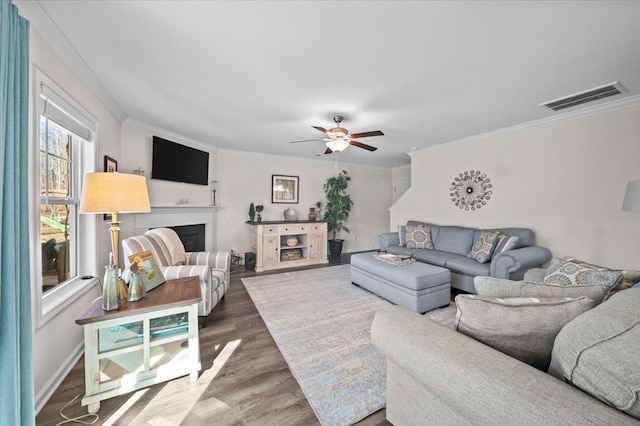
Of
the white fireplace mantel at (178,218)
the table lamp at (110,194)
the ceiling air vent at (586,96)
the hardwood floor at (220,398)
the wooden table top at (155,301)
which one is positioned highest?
the ceiling air vent at (586,96)

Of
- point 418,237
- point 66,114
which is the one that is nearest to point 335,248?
point 418,237

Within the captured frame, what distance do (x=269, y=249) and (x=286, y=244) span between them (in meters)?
0.49

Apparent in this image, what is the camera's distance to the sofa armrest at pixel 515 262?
2908 mm

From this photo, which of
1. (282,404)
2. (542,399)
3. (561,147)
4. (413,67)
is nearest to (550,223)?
(561,147)

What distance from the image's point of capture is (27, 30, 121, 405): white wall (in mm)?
1545

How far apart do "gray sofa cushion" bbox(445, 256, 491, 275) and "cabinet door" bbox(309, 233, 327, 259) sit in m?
2.56

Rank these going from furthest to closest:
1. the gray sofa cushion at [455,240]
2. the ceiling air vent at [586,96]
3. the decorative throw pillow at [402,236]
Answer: the decorative throw pillow at [402,236], the gray sofa cushion at [455,240], the ceiling air vent at [586,96]

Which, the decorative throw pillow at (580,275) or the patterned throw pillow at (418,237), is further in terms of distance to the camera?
the patterned throw pillow at (418,237)

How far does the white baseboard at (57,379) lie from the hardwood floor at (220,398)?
3 centimetres

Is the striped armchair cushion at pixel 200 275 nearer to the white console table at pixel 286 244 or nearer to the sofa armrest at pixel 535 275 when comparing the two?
the white console table at pixel 286 244

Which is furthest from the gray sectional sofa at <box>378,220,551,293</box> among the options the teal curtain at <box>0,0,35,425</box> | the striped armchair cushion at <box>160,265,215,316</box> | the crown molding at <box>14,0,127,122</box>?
the crown molding at <box>14,0,127,122</box>

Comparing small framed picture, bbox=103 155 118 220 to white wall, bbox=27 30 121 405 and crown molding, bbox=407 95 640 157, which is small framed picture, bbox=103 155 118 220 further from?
crown molding, bbox=407 95 640 157

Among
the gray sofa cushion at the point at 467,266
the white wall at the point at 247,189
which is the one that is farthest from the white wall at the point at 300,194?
the gray sofa cushion at the point at 467,266

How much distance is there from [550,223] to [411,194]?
91.3 inches
